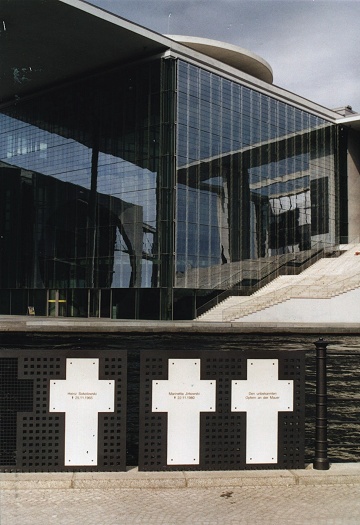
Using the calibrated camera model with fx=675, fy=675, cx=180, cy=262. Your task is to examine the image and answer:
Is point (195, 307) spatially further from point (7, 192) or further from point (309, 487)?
point (309, 487)

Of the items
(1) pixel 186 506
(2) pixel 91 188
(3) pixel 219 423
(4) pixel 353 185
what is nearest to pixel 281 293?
(2) pixel 91 188

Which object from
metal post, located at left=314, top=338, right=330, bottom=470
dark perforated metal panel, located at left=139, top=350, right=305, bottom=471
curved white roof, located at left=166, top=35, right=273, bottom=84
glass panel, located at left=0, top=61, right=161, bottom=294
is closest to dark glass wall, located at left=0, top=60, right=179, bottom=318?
glass panel, located at left=0, top=61, right=161, bottom=294

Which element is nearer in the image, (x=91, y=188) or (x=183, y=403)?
(x=183, y=403)

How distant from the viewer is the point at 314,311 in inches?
1804

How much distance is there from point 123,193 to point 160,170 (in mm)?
3884

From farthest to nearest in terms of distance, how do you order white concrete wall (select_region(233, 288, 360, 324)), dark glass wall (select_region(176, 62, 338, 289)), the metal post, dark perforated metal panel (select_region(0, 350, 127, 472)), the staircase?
dark glass wall (select_region(176, 62, 338, 289)), the staircase, white concrete wall (select_region(233, 288, 360, 324)), the metal post, dark perforated metal panel (select_region(0, 350, 127, 472))

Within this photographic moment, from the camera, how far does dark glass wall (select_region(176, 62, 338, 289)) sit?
48.4 meters

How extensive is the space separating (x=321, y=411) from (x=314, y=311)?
39468 mm

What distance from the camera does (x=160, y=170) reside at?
157 feet

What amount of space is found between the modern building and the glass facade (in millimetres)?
112

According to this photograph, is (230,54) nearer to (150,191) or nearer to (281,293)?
(150,191)

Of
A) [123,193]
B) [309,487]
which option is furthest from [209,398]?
[123,193]

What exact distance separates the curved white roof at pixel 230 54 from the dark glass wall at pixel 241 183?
4.14 m

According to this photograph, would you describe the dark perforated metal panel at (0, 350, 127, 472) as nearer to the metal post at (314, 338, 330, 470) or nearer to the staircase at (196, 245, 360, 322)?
the metal post at (314, 338, 330, 470)
